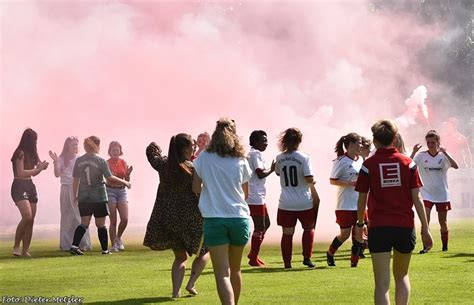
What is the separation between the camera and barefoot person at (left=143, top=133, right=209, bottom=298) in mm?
12992

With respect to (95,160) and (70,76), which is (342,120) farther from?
(95,160)

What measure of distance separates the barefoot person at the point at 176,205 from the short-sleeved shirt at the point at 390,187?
8.96 ft

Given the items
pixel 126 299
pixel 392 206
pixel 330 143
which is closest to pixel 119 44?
pixel 330 143

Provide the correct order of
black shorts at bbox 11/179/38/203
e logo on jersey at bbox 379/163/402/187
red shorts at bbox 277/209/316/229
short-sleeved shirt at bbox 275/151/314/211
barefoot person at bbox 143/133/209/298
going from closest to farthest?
e logo on jersey at bbox 379/163/402/187 → barefoot person at bbox 143/133/209/298 → short-sleeved shirt at bbox 275/151/314/211 → red shorts at bbox 277/209/316/229 → black shorts at bbox 11/179/38/203

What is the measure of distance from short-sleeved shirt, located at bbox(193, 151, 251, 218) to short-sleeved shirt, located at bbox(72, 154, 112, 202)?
357 inches

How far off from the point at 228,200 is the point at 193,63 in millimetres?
27466

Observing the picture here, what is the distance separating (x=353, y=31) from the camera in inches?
1796

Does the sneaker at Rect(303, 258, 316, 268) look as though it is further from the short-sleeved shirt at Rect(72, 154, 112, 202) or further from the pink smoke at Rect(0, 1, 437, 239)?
the pink smoke at Rect(0, 1, 437, 239)

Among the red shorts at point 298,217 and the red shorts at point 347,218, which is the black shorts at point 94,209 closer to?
the red shorts at point 298,217

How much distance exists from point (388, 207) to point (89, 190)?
1086cm

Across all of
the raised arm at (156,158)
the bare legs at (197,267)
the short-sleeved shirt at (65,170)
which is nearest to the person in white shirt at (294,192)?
the bare legs at (197,267)

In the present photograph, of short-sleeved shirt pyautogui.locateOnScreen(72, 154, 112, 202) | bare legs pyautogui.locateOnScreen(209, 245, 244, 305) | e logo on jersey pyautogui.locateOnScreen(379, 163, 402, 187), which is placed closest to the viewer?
e logo on jersey pyautogui.locateOnScreen(379, 163, 402, 187)

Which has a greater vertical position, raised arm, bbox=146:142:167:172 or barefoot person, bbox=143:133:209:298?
raised arm, bbox=146:142:167:172

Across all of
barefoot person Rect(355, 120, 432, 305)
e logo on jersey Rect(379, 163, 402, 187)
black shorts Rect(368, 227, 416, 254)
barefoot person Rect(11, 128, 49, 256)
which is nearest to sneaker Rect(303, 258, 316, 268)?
barefoot person Rect(11, 128, 49, 256)
